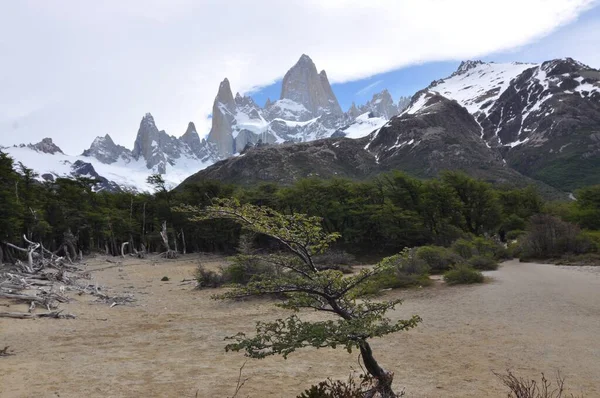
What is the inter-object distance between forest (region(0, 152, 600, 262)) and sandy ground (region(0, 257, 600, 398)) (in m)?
13.5

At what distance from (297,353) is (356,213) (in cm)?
2905

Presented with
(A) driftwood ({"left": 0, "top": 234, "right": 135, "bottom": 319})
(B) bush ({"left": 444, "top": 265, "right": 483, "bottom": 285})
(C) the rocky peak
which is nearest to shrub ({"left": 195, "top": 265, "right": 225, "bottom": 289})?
(A) driftwood ({"left": 0, "top": 234, "right": 135, "bottom": 319})

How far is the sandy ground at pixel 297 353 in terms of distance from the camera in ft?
24.8

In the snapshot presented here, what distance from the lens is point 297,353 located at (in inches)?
397

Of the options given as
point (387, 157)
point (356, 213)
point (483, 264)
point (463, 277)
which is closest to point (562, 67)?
point (387, 157)

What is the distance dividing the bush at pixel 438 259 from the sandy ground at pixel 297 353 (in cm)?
606

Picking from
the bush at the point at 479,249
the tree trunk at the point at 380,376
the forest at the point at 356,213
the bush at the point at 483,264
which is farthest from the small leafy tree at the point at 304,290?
the forest at the point at 356,213

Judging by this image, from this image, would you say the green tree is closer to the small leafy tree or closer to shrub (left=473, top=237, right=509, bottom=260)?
shrub (left=473, top=237, right=509, bottom=260)

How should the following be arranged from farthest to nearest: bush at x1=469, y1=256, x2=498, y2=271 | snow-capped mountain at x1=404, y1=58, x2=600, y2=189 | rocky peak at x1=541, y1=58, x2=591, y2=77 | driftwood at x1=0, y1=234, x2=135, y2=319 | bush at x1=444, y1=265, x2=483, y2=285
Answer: rocky peak at x1=541, y1=58, x2=591, y2=77
snow-capped mountain at x1=404, y1=58, x2=600, y2=189
bush at x1=469, y1=256, x2=498, y2=271
bush at x1=444, y1=265, x2=483, y2=285
driftwood at x1=0, y1=234, x2=135, y2=319

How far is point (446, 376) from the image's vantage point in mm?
8031

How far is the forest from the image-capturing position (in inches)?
1246

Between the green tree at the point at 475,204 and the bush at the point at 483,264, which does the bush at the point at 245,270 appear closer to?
the bush at the point at 483,264

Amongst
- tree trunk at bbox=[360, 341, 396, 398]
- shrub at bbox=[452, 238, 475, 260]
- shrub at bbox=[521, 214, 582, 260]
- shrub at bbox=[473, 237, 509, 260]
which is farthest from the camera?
shrub at bbox=[473, 237, 509, 260]

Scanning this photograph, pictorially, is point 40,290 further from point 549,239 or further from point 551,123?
point 551,123
